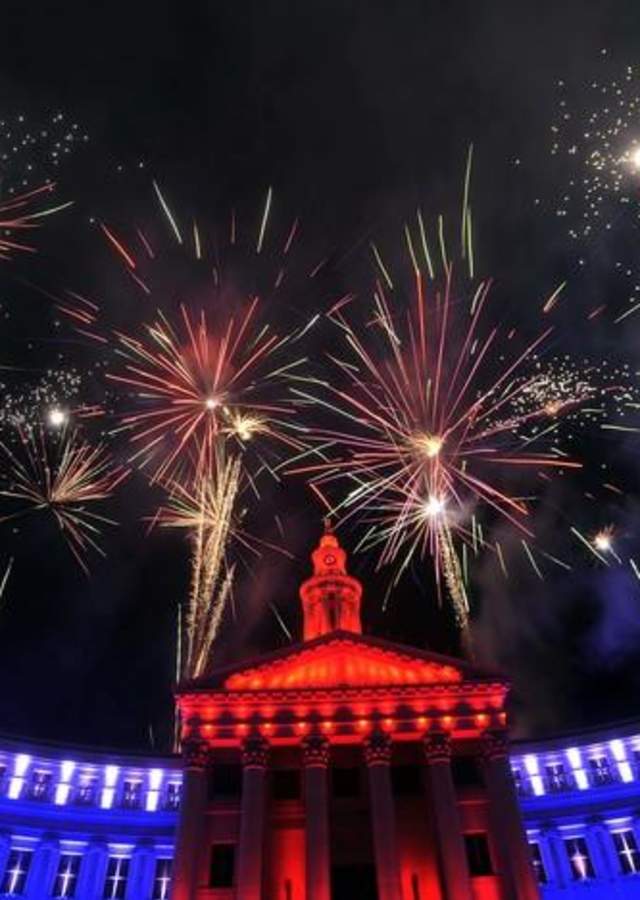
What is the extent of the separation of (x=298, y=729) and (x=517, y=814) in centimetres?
1218

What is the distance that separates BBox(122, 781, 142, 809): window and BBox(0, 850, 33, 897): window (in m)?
6.04

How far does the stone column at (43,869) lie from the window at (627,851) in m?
34.0

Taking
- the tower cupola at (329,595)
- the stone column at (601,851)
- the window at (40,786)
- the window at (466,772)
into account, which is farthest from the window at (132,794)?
the stone column at (601,851)

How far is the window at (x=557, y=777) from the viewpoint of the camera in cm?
4635

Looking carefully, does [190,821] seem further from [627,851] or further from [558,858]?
[627,851]

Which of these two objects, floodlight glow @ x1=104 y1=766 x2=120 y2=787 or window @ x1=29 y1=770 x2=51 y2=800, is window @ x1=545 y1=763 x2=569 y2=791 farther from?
window @ x1=29 y1=770 x2=51 y2=800

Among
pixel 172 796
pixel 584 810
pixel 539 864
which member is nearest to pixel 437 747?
pixel 539 864

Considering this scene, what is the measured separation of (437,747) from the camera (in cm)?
3906

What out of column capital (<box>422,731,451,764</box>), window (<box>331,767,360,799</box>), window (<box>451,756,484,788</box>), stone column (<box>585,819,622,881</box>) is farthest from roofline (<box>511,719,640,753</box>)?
window (<box>331,767,360,799</box>)

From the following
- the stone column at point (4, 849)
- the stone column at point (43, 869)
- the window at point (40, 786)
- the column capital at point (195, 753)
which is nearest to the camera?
the column capital at point (195, 753)

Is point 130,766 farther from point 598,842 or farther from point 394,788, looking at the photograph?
point 598,842

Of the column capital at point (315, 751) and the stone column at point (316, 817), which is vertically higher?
the column capital at point (315, 751)

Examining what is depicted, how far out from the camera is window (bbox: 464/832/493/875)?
1420 inches

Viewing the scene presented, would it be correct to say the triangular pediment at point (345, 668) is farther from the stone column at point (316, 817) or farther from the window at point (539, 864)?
the window at point (539, 864)
